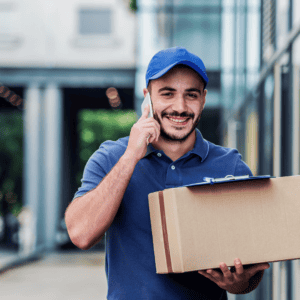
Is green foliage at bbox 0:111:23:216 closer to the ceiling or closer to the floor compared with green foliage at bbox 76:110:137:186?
closer to the floor

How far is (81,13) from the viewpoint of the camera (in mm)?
18828

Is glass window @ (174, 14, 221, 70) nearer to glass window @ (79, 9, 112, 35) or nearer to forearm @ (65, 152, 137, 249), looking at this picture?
glass window @ (79, 9, 112, 35)

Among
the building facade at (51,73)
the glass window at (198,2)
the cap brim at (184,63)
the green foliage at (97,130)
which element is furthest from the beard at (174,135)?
the green foliage at (97,130)

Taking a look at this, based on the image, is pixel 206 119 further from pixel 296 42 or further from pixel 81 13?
pixel 296 42

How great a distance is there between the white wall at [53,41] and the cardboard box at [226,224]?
15.0 metres

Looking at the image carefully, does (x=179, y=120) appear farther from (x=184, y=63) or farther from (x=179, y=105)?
(x=184, y=63)

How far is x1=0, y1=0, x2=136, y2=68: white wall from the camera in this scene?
1666cm

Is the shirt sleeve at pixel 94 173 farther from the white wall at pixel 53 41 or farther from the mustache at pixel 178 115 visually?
the white wall at pixel 53 41

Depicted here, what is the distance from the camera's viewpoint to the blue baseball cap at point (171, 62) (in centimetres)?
195

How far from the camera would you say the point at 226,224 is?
1746 millimetres

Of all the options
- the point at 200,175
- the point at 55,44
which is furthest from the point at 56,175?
the point at 200,175

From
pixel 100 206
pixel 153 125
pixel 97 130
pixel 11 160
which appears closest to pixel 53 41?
pixel 11 160

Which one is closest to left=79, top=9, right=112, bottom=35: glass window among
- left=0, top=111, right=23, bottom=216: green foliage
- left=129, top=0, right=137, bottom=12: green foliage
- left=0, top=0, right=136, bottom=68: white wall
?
left=0, top=0, right=136, bottom=68: white wall

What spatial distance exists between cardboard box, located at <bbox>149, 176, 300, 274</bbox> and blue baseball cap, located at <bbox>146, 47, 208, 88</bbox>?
0.51m
